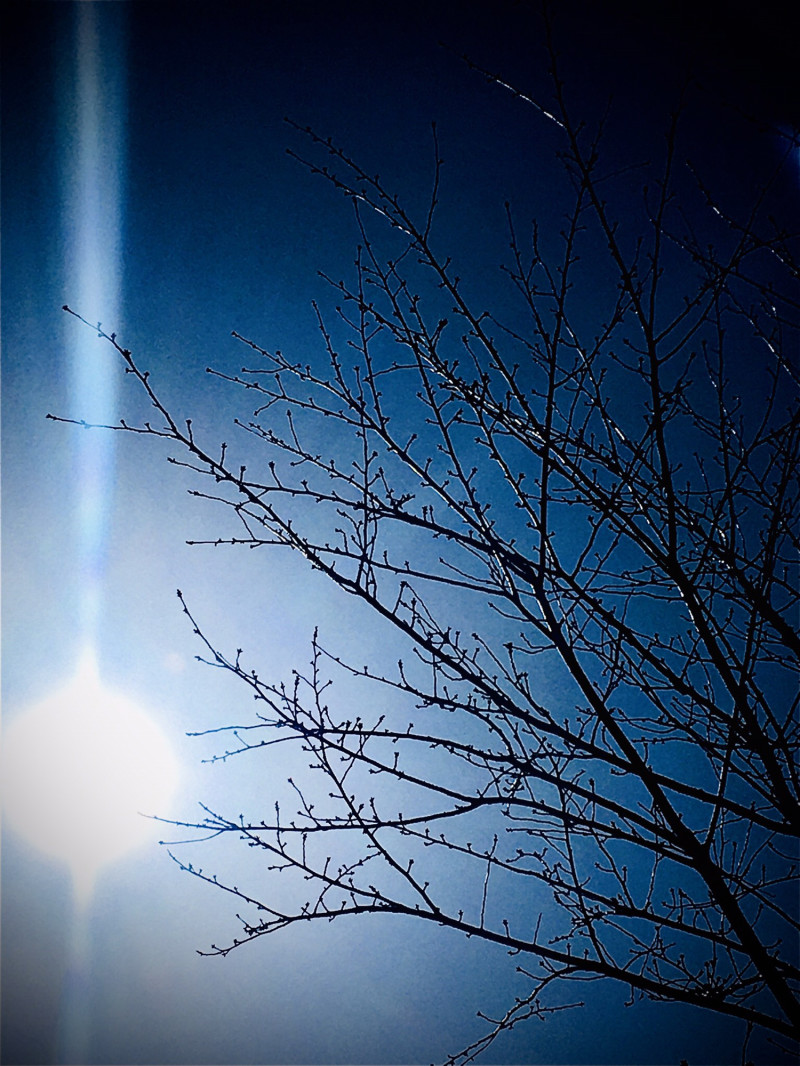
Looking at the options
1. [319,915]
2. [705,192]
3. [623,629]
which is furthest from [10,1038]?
[705,192]

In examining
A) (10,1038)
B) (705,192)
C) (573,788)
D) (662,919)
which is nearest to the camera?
(573,788)

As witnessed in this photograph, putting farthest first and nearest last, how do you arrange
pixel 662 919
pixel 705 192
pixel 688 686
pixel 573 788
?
pixel 705 192
pixel 688 686
pixel 662 919
pixel 573 788

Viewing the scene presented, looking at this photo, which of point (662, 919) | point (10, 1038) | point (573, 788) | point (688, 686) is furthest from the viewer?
point (10, 1038)

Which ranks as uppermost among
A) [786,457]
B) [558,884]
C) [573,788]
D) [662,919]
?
[786,457]

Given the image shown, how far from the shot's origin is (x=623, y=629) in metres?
2.17

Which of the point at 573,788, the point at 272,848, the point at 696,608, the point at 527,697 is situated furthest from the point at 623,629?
the point at 272,848

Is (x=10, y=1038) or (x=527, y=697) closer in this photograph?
(x=527, y=697)

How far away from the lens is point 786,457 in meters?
2.21

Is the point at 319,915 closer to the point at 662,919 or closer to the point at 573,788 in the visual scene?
the point at 573,788

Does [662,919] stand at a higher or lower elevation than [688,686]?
lower

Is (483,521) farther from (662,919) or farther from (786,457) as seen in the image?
(662,919)

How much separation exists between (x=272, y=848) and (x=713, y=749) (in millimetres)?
1594

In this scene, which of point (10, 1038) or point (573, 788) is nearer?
point (573, 788)

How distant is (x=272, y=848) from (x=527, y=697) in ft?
3.29
